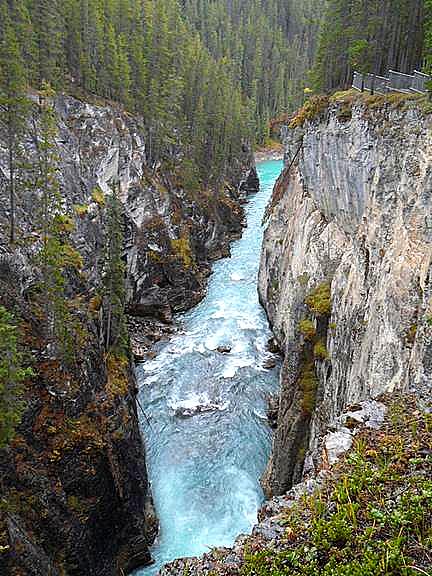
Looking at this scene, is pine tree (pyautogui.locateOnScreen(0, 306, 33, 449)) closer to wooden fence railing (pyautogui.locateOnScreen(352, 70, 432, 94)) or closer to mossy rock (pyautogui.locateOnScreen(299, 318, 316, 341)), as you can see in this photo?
mossy rock (pyautogui.locateOnScreen(299, 318, 316, 341))

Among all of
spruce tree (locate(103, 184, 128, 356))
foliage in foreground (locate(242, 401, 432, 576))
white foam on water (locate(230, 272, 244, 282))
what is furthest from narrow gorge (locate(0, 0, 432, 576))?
white foam on water (locate(230, 272, 244, 282))

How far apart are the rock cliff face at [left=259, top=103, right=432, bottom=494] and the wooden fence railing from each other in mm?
1502

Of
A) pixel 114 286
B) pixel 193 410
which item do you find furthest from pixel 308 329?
pixel 114 286

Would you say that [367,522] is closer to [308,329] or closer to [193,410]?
[308,329]

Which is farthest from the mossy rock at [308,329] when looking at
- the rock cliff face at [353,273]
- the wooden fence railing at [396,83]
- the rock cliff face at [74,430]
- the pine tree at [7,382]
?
the pine tree at [7,382]

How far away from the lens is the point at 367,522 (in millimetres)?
8398

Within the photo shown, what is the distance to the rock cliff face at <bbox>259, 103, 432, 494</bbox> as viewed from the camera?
17719 millimetres

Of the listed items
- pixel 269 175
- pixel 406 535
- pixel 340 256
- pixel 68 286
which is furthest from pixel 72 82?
pixel 269 175

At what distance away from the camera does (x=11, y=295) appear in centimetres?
2683

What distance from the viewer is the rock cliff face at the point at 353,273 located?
698 inches

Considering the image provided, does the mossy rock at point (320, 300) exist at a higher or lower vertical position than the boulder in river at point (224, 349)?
higher

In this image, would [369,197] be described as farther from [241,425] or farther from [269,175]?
[269,175]

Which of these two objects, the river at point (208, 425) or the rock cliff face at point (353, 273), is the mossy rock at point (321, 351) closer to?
the rock cliff face at point (353, 273)

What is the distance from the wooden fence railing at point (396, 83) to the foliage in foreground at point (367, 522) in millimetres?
17759
